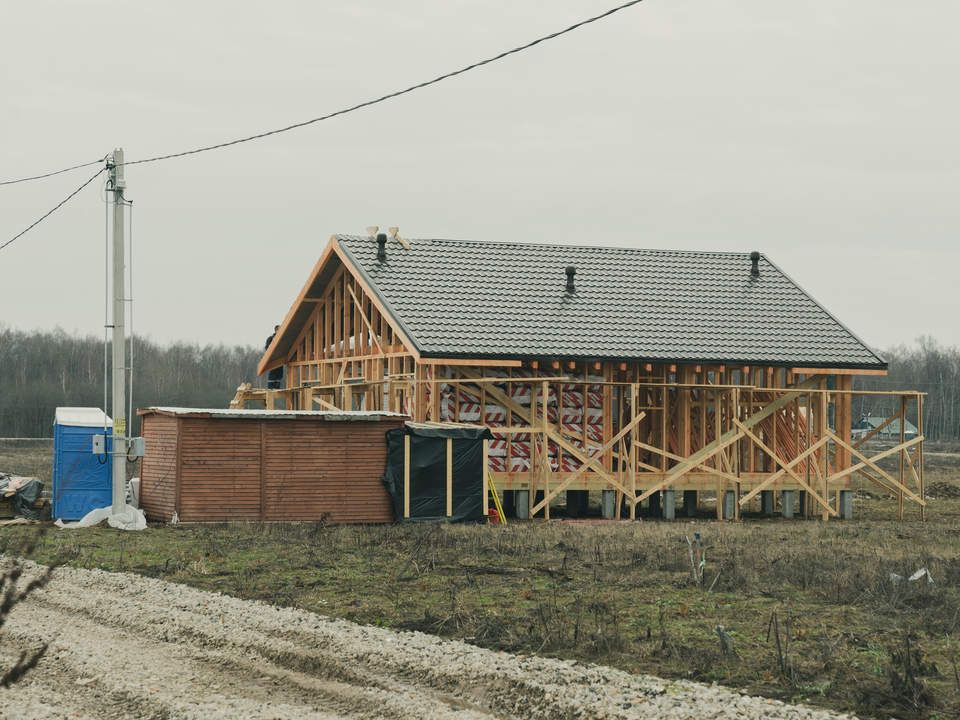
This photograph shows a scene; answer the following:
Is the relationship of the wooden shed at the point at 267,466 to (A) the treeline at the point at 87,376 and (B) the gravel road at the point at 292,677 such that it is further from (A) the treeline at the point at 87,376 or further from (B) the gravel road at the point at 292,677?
(A) the treeline at the point at 87,376

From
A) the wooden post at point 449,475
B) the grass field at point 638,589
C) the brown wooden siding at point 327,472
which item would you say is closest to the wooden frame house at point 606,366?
the wooden post at point 449,475

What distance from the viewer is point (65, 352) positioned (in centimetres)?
9350

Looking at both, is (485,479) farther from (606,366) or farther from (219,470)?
(219,470)

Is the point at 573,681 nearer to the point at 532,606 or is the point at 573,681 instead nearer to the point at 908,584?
the point at 532,606

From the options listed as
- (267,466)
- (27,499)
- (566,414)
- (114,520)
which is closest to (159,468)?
(114,520)

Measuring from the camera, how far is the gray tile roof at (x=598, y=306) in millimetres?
22688

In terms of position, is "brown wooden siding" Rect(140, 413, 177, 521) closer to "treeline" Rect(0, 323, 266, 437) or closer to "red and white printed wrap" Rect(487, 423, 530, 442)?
"red and white printed wrap" Rect(487, 423, 530, 442)

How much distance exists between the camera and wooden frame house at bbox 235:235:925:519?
22312 millimetres

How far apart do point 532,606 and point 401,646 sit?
7.14 feet

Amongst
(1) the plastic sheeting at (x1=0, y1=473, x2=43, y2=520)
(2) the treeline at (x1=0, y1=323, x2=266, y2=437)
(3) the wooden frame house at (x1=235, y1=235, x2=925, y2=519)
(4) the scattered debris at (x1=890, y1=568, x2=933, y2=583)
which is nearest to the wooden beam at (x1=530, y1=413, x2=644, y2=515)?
(3) the wooden frame house at (x1=235, y1=235, x2=925, y2=519)

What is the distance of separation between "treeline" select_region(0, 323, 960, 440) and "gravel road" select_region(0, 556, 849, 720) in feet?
199

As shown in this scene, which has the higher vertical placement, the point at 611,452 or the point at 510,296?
the point at 510,296

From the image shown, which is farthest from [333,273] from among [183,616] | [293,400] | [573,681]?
[573,681]

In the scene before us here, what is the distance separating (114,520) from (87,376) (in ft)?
255
